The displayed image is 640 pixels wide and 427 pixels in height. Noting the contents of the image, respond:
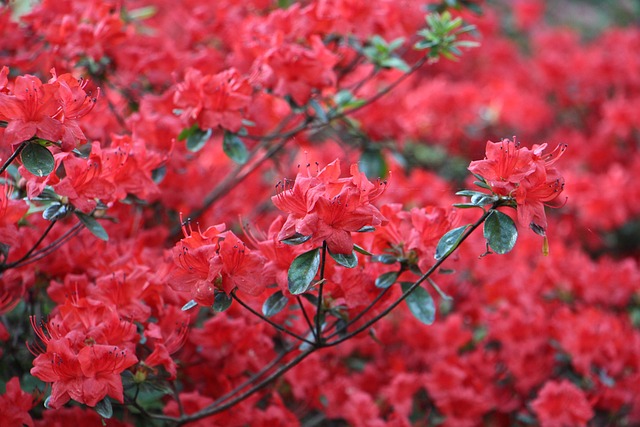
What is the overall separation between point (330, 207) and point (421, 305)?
41 cm

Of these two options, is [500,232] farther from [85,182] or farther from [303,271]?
[85,182]

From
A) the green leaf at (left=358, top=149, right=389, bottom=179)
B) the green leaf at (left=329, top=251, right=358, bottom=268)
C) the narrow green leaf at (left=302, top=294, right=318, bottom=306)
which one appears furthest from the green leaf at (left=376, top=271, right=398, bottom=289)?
the green leaf at (left=358, top=149, right=389, bottom=179)

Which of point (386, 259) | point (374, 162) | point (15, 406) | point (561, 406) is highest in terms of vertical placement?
point (386, 259)

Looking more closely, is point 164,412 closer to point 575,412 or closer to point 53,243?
point 53,243

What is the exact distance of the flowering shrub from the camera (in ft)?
4.39

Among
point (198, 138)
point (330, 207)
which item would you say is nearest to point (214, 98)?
point (198, 138)

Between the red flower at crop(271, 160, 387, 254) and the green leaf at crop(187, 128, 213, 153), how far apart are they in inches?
23.1

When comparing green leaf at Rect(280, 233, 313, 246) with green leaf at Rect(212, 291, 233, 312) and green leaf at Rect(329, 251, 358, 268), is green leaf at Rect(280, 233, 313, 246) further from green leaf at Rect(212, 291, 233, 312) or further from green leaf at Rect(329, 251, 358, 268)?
green leaf at Rect(212, 291, 233, 312)

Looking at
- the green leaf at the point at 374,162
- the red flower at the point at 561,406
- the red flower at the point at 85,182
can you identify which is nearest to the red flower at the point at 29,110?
the red flower at the point at 85,182

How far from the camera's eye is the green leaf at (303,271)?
1.31m

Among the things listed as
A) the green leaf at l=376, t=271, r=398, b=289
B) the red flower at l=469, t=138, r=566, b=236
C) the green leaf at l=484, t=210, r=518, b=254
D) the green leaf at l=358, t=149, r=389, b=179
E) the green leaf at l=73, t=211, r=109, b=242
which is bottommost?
the green leaf at l=358, t=149, r=389, b=179

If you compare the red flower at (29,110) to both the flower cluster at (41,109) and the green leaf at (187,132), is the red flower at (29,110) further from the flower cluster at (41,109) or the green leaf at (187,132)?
the green leaf at (187,132)

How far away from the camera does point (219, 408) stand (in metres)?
1.57

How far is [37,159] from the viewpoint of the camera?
4.45 ft
